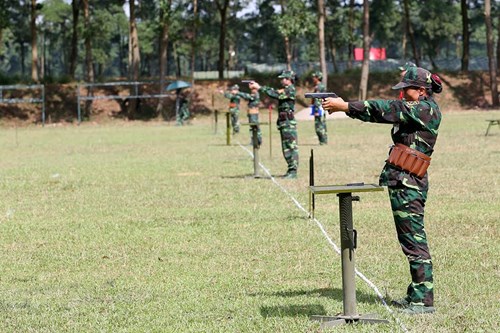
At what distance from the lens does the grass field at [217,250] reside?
8.10 meters

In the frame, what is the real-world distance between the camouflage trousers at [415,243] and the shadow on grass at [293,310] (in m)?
0.81

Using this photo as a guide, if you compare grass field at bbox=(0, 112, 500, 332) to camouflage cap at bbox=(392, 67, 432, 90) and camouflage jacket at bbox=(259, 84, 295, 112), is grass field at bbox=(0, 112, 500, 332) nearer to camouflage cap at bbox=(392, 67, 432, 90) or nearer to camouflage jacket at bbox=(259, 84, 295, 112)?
camouflage jacket at bbox=(259, 84, 295, 112)

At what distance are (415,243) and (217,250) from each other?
3.94 m

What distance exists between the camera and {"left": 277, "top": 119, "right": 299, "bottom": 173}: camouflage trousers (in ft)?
65.0

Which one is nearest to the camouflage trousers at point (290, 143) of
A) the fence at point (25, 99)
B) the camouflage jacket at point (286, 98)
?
the camouflage jacket at point (286, 98)

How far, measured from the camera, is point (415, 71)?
8023 mm

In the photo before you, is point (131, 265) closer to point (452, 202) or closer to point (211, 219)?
point (211, 219)

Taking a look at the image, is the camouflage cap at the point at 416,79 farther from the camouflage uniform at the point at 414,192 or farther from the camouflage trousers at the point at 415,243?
the camouflage trousers at the point at 415,243

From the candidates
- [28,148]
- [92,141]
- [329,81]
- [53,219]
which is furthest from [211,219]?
[329,81]

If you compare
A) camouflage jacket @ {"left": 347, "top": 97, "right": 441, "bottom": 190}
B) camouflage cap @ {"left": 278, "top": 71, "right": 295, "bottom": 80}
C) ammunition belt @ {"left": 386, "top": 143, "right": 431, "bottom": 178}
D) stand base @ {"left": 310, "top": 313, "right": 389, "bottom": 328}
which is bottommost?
stand base @ {"left": 310, "top": 313, "right": 389, "bottom": 328}

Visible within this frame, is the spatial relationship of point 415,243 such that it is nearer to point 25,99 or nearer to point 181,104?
point 181,104

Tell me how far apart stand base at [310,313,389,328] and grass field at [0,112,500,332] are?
0.10 meters

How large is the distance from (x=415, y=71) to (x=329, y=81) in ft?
186

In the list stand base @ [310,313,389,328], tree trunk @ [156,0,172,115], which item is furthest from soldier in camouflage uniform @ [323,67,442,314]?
tree trunk @ [156,0,172,115]
